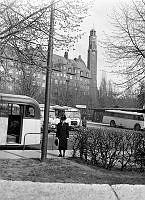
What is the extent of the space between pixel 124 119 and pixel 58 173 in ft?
116

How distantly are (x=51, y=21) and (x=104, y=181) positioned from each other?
15.1 feet

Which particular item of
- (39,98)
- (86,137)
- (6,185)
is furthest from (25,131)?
(39,98)

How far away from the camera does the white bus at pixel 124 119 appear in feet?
128

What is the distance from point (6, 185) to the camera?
16.5 ft

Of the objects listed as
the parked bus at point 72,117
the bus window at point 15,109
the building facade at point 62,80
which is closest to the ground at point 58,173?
the building facade at point 62,80

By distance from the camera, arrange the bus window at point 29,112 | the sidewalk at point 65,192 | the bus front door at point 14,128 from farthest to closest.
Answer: the bus window at point 29,112, the bus front door at point 14,128, the sidewalk at point 65,192

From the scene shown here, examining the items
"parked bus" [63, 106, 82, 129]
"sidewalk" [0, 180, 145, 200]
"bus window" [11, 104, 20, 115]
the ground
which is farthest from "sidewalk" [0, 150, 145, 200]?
"parked bus" [63, 106, 82, 129]

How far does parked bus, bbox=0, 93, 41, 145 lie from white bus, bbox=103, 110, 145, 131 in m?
26.5

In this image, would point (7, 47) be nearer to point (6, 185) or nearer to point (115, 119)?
point (6, 185)

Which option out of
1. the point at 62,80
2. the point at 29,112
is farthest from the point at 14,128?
the point at 62,80

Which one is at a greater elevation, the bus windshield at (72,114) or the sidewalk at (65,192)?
the bus windshield at (72,114)

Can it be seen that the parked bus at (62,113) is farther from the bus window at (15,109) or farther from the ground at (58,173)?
the ground at (58,173)

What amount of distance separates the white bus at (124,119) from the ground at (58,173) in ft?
103

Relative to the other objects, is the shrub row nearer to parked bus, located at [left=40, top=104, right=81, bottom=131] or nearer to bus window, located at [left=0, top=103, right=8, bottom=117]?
bus window, located at [left=0, top=103, right=8, bottom=117]
